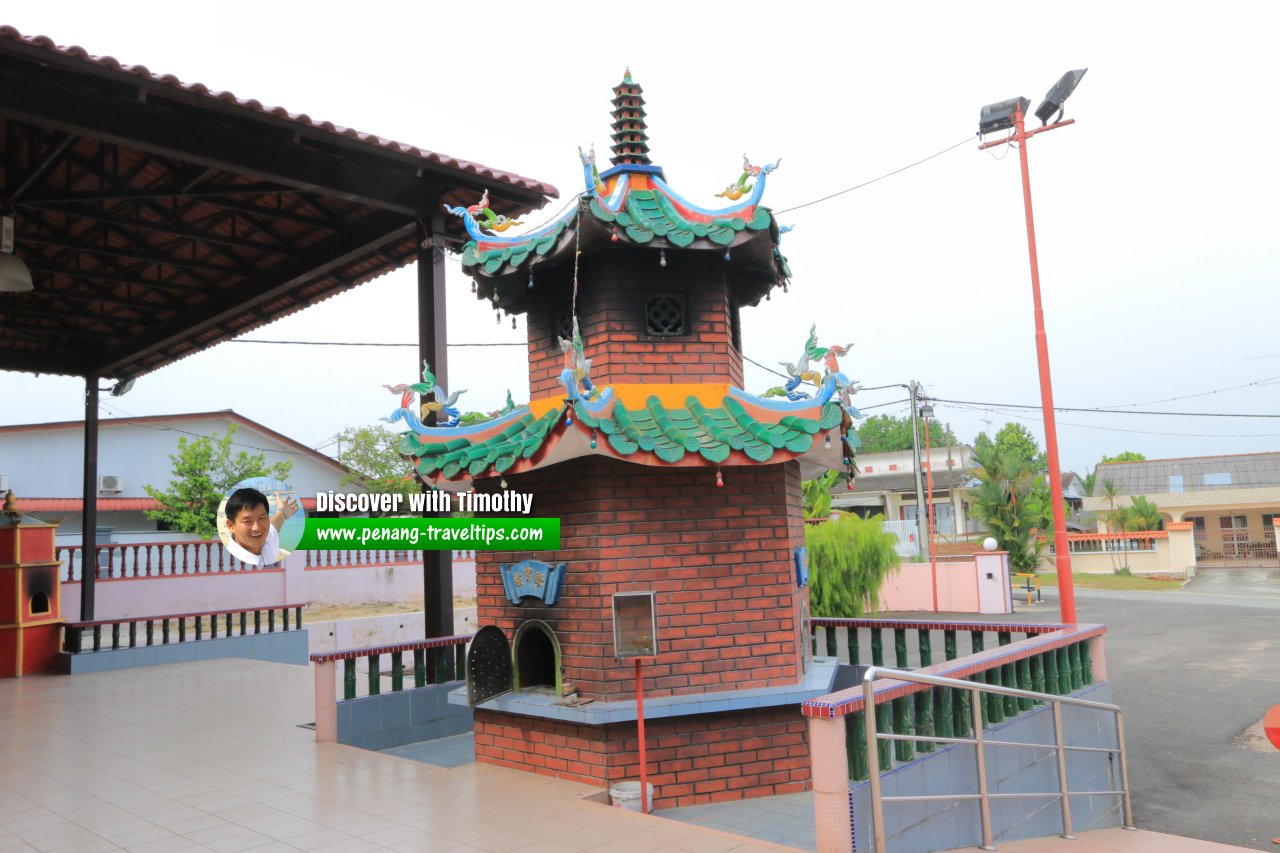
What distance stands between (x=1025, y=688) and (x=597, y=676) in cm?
329

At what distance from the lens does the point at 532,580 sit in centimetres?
640

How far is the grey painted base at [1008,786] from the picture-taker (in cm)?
471

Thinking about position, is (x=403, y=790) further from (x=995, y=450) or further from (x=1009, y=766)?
(x=995, y=450)

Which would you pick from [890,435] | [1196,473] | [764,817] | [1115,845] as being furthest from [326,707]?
[890,435]

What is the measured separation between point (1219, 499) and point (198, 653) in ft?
139

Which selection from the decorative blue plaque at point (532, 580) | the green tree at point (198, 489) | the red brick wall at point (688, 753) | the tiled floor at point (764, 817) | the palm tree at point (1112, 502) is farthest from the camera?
the palm tree at point (1112, 502)

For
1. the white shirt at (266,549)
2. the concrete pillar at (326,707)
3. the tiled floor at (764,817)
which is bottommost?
the tiled floor at (764,817)

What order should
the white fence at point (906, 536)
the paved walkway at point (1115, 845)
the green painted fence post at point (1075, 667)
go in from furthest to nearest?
the white fence at point (906, 536), the green painted fence post at point (1075, 667), the paved walkway at point (1115, 845)

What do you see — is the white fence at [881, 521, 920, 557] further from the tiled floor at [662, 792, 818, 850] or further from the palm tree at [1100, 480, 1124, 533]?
the tiled floor at [662, 792, 818, 850]

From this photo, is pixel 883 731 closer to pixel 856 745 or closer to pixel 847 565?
pixel 856 745

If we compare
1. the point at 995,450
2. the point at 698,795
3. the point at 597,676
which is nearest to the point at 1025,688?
the point at 698,795

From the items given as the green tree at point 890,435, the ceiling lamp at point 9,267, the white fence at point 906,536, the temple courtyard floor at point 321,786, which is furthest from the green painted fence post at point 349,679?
the green tree at point 890,435

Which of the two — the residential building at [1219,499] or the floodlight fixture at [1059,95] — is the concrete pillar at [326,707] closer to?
the floodlight fixture at [1059,95]

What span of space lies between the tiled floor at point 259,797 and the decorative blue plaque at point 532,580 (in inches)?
50.7
